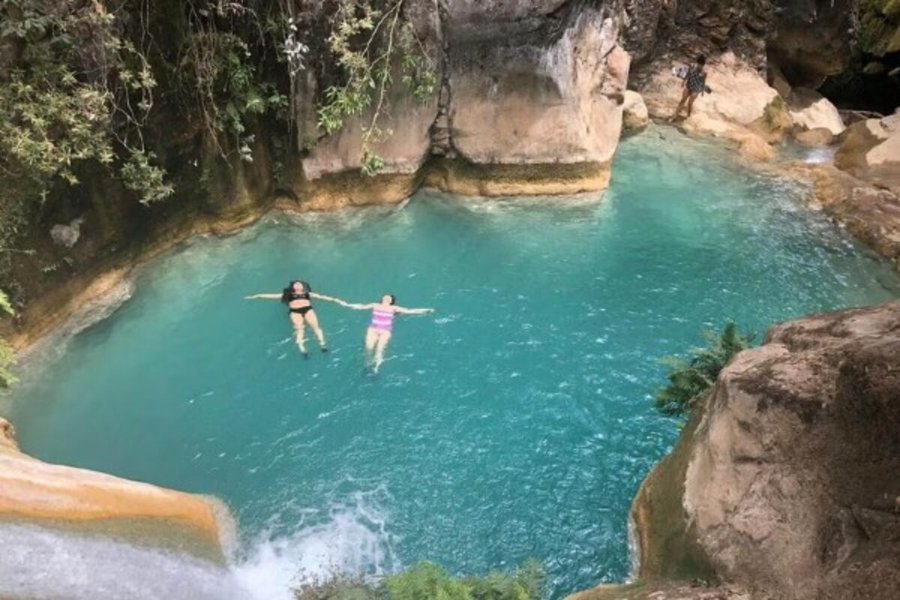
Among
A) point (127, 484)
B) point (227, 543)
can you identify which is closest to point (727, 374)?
point (227, 543)

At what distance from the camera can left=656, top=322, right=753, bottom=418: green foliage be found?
8.15 metres

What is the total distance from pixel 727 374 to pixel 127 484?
6.07 m

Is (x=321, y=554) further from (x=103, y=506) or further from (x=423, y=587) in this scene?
(x=103, y=506)

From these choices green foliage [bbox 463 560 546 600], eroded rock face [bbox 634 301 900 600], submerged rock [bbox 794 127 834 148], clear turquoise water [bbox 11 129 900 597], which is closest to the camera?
eroded rock face [bbox 634 301 900 600]

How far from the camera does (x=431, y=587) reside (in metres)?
6.00

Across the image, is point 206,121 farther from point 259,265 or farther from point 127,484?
point 127,484

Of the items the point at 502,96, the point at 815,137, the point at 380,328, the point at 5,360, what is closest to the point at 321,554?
the point at 380,328

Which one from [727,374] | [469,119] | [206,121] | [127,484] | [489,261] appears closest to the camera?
[727,374]

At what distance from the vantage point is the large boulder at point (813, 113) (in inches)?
693

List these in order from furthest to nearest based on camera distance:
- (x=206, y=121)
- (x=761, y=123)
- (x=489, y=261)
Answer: (x=761, y=123)
(x=489, y=261)
(x=206, y=121)

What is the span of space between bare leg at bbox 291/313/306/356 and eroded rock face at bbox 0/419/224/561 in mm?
2745

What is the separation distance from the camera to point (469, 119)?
12547mm

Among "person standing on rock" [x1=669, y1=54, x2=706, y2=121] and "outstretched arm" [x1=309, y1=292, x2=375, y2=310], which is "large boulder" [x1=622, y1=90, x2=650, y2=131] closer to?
"person standing on rock" [x1=669, y1=54, x2=706, y2=121]

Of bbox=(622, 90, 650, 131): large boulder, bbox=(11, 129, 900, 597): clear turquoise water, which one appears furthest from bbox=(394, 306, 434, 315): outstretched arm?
bbox=(622, 90, 650, 131): large boulder
